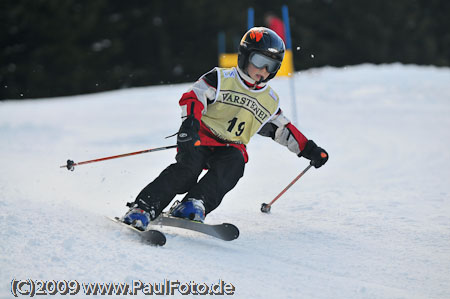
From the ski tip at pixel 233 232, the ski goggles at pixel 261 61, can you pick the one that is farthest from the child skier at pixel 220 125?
the ski tip at pixel 233 232

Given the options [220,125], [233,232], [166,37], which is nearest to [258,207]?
[220,125]

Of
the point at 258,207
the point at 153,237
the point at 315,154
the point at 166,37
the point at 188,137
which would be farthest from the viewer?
the point at 166,37

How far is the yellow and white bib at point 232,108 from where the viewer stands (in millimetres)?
3654

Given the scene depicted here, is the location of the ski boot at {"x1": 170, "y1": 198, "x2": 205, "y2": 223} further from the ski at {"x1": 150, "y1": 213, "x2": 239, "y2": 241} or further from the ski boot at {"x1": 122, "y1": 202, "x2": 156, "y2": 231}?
the ski boot at {"x1": 122, "y1": 202, "x2": 156, "y2": 231}

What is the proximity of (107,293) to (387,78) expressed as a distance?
11.6 metres

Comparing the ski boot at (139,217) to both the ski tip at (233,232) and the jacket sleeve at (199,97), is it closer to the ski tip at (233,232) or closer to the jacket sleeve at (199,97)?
the ski tip at (233,232)

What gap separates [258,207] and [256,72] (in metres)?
1.36

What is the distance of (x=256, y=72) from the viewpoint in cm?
365

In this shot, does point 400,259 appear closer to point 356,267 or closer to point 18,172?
point 356,267

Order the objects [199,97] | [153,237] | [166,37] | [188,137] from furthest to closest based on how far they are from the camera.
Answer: [166,37], [199,97], [188,137], [153,237]

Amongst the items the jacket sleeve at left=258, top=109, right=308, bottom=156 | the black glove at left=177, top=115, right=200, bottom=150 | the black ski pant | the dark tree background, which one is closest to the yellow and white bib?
the black ski pant

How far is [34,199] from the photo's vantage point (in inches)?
151

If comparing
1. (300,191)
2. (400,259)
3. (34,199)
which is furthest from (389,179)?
(34,199)

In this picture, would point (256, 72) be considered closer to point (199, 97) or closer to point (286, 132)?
point (199, 97)
